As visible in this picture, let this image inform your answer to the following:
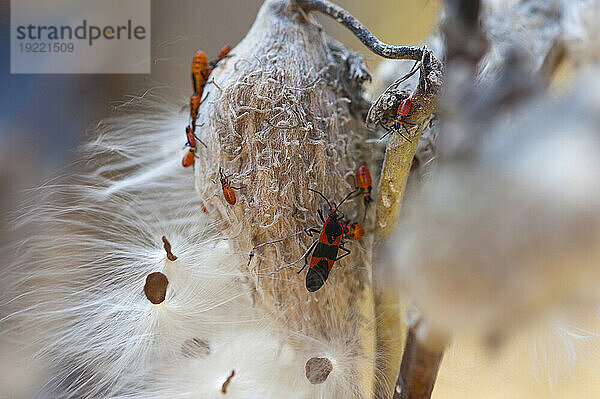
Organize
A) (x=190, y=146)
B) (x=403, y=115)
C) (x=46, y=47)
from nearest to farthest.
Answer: (x=403, y=115), (x=190, y=146), (x=46, y=47)

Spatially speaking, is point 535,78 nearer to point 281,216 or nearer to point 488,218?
point 488,218

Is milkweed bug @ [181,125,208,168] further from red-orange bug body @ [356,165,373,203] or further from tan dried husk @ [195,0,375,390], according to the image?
red-orange bug body @ [356,165,373,203]

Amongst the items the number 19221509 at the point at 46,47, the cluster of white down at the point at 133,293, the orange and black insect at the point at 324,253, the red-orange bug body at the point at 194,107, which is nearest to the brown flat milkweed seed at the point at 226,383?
the cluster of white down at the point at 133,293

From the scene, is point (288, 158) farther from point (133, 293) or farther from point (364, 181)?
point (133, 293)

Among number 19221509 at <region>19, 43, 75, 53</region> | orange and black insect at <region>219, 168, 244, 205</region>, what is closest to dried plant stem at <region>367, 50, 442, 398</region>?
orange and black insect at <region>219, 168, 244, 205</region>

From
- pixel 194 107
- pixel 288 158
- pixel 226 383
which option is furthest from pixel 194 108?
pixel 226 383
